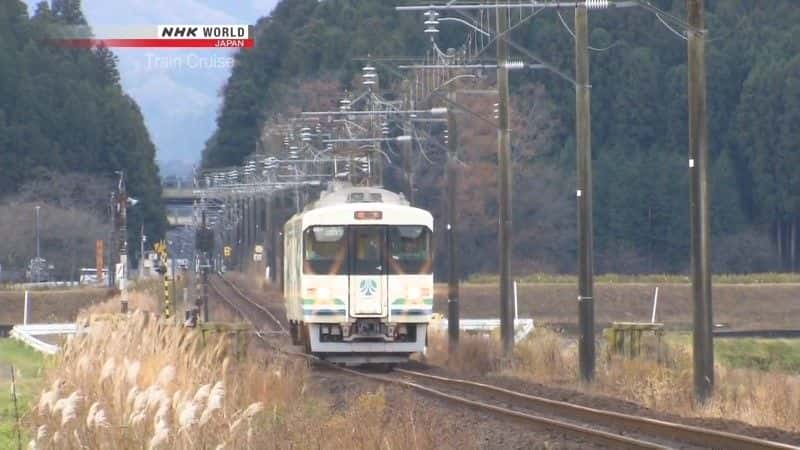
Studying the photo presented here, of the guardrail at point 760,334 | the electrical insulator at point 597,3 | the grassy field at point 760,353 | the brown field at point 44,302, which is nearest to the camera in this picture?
the electrical insulator at point 597,3

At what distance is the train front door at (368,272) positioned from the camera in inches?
1232

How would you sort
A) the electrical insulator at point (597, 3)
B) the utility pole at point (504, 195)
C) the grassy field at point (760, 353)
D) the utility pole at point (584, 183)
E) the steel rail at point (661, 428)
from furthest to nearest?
1. the grassy field at point (760, 353)
2. the utility pole at point (504, 195)
3. the utility pole at point (584, 183)
4. the electrical insulator at point (597, 3)
5. the steel rail at point (661, 428)

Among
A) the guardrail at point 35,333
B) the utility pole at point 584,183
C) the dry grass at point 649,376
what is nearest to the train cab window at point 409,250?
the dry grass at point 649,376

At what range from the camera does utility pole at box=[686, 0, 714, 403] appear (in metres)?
24.4

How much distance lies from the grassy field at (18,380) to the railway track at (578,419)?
5949 mm

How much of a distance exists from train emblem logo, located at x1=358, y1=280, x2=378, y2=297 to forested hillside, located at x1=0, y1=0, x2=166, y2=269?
224ft

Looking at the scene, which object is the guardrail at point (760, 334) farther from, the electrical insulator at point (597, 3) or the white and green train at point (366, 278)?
the electrical insulator at point (597, 3)

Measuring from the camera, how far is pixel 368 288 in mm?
31344

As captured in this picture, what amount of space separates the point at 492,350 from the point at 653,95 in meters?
61.1

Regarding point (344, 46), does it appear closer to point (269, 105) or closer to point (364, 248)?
point (269, 105)

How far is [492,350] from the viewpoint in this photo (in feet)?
120

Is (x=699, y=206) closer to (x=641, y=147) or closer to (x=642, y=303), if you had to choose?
(x=642, y=303)

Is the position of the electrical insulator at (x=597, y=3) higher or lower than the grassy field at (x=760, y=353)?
higher

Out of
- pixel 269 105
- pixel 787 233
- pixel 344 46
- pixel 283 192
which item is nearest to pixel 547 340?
pixel 283 192
